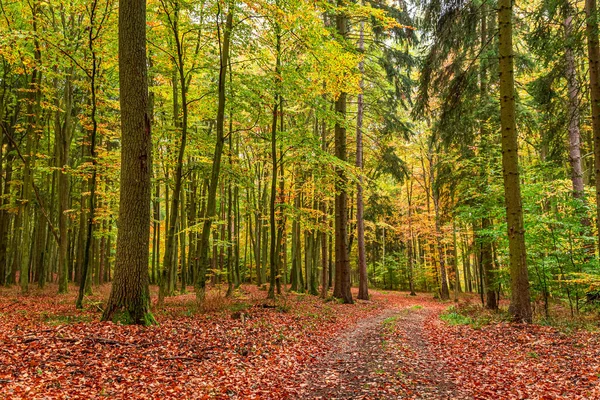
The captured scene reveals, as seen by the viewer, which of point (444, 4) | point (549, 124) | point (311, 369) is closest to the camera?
point (311, 369)

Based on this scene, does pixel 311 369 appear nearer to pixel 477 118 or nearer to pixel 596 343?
pixel 596 343

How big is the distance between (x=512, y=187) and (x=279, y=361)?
22.9 ft

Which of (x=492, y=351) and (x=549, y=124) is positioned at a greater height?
(x=549, y=124)

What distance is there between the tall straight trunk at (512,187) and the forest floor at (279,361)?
2.35ft

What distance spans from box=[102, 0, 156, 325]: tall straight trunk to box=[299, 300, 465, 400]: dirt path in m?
3.98

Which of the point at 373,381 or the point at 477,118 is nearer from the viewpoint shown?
the point at 373,381

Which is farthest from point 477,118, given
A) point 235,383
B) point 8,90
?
point 8,90

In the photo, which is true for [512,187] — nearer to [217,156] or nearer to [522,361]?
[522,361]

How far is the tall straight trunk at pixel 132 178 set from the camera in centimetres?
736

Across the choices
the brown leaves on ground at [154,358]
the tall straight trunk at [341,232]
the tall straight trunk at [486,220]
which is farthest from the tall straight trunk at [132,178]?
the tall straight trunk at [486,220]

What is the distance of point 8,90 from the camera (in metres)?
16.6

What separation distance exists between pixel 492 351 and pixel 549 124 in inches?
318

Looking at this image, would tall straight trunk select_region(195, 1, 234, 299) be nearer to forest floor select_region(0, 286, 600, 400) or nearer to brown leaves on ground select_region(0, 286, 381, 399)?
forest floor select_region(0, 286, 600, 400)

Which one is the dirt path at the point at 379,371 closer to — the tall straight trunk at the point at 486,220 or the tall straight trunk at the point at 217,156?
the tall straight trunk at the point at 217,156
